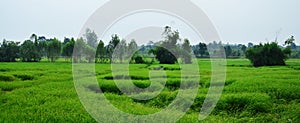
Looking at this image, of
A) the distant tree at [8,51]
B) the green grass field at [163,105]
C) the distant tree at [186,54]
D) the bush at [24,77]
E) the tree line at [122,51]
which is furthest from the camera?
the distant tree at [8,51]

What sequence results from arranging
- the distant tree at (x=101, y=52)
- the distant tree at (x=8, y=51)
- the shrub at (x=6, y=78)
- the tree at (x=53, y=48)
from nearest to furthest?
the shrub at (x=6, y=78)
the distant tree at (x=101, y=52)
the distant tree at (x=8, y=51)
the tree at (x=53, y=48)

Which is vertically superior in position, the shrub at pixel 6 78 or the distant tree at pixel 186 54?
the distant tree at pixel 186 54

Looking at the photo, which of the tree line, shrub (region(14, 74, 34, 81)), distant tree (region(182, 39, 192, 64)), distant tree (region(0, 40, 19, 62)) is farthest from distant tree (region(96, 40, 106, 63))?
shrub (region(14, 74, 34, 81))

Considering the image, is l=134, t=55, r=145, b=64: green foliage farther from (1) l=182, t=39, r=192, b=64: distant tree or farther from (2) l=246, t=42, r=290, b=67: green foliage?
(2) l=246, t=42, r=290, b=67: green foliage

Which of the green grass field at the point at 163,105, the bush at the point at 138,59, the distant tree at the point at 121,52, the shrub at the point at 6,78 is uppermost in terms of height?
the distant tree at the point at 121,52

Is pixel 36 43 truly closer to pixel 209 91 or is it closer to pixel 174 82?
A: pixel 174 82

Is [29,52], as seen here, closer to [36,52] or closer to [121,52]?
[36,52]

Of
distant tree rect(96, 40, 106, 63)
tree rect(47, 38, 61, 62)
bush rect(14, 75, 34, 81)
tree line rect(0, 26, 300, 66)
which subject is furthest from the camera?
tree rect(47, 38, 61, 62)

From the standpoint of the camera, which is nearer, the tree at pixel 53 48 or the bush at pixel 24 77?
the bush at pixel 24 77

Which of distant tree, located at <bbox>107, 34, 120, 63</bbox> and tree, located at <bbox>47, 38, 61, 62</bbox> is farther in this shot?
tree, located at <bbox>47, 38, 61, 62</bbox>

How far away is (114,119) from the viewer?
8758mm

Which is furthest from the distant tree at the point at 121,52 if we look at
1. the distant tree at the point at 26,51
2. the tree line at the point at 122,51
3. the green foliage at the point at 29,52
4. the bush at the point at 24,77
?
the bush at the point at 24,77

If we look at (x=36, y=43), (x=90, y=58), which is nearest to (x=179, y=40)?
(x=90, y=58)

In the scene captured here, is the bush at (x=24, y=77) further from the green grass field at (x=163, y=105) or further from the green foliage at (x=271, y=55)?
the green foliage at (x=271, y=55)
